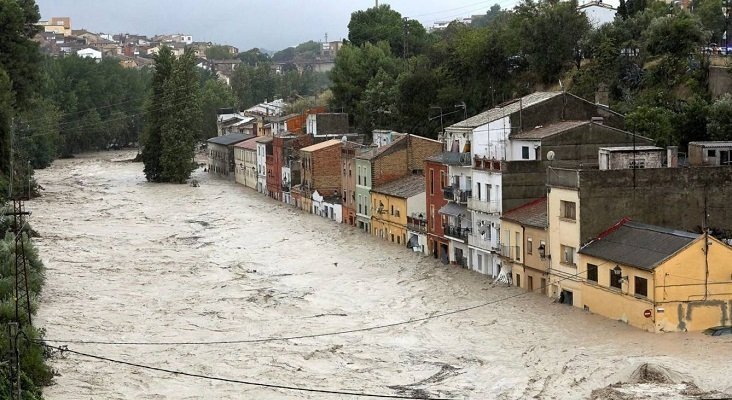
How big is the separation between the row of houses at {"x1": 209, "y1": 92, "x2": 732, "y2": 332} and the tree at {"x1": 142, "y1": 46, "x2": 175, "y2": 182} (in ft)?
130

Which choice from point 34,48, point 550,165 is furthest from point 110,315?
point 34,48

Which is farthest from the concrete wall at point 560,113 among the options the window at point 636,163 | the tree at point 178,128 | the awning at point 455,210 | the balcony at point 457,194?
Result: the tree at point 178,128

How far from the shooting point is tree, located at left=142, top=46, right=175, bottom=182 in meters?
104

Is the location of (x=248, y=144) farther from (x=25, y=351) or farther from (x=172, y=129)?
(x=25, y=351)

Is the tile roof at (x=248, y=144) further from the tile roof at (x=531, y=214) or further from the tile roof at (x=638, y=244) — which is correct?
the tile roof at (x=638, y=244)

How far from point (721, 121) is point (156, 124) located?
61616 mm

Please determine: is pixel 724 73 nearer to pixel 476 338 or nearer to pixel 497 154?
pixel 497 154

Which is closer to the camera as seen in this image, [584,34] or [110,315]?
[110,315]

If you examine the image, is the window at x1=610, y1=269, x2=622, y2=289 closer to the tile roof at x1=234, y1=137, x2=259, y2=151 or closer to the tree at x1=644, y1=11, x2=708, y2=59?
the tree at x1=644, y1=11, x2=708, y2=59

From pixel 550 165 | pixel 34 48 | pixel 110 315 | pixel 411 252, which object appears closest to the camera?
pixel 110 315

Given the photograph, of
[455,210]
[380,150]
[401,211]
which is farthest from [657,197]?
[380,150]

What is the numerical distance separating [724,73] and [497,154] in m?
15.0

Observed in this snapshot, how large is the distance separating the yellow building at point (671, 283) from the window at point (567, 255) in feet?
10.3

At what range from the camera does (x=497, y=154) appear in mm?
54188
